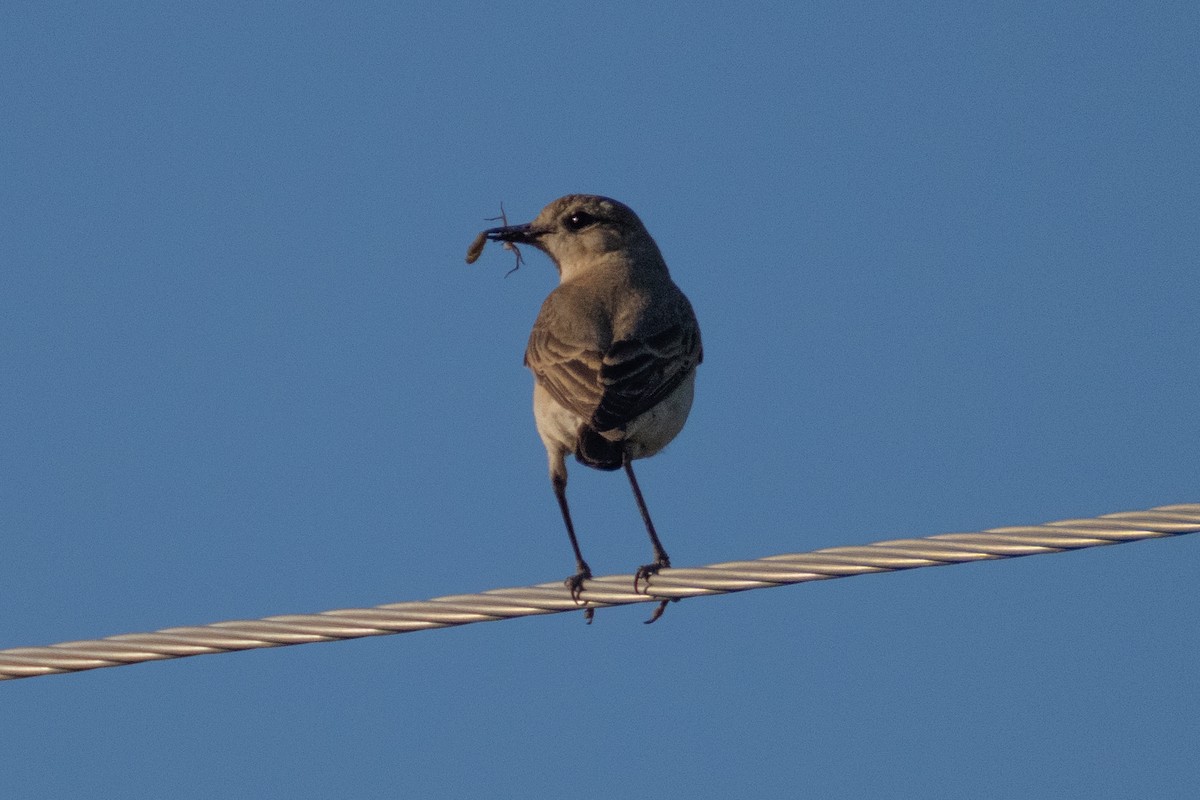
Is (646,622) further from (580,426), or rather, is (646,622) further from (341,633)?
(341,633)

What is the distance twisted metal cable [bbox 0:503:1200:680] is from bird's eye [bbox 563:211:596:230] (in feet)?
20.4

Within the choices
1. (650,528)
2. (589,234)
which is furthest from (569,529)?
(589,234)

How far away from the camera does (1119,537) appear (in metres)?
6.95

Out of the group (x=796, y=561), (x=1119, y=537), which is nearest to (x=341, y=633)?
(x=796, y=561)

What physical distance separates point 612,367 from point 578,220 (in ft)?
9.93

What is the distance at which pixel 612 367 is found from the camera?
10.9 meters

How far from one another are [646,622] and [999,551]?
3.88m

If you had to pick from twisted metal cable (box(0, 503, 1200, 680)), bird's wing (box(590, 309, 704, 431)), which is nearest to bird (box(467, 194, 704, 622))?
bird's wing (box(590, 309, 704, 431))

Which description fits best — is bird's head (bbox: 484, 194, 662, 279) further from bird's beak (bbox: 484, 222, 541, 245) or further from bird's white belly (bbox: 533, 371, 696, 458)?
bird's white belly (bbox: 533, 371, 696, 458)

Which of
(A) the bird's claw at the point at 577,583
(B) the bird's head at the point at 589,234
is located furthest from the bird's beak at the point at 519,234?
(A) the bird's claw at the point at 577,583

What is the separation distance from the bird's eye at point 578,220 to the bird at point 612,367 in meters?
0.22

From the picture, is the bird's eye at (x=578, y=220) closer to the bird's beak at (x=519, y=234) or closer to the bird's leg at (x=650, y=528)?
the bird's beak at (x=519, y=234)

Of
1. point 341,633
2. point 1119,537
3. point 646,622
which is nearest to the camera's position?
point 1119,537

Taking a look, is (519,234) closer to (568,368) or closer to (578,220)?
(578,220)
